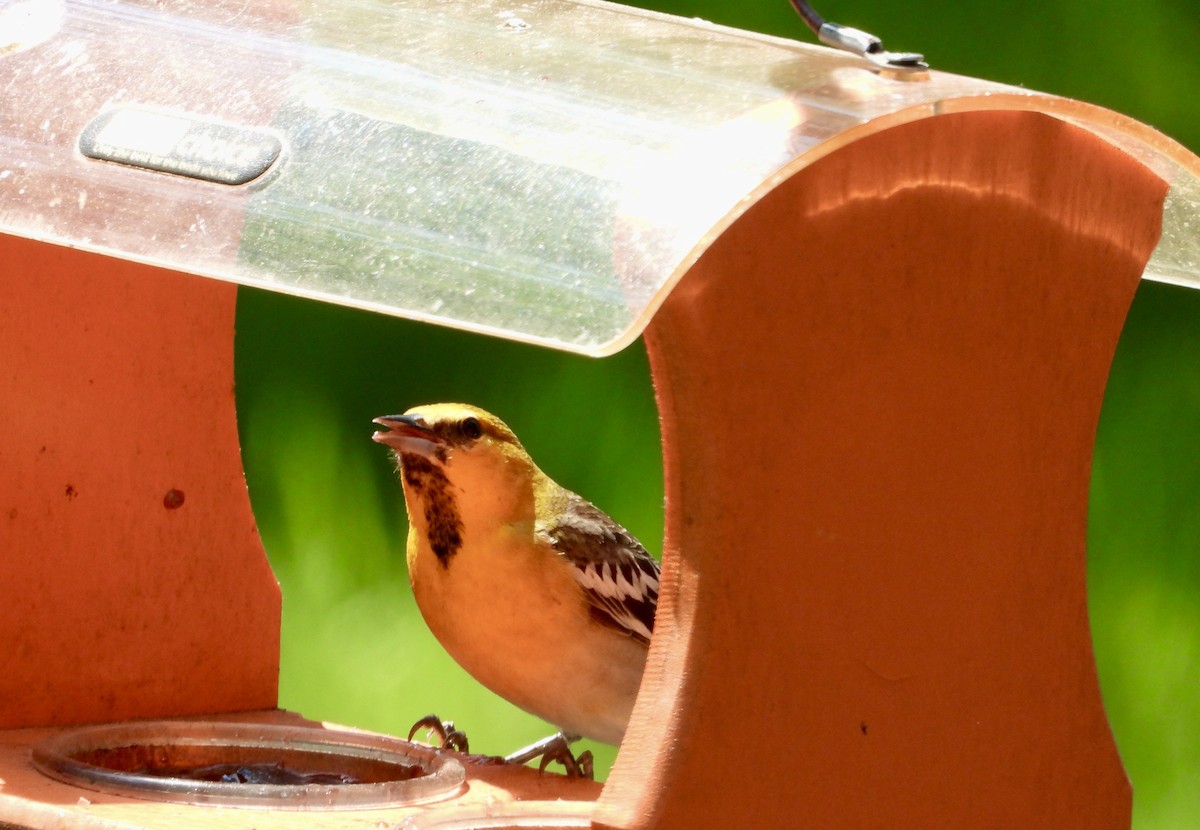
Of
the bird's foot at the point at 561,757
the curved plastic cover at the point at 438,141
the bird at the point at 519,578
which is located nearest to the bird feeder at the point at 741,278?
the curved plastic cover at the point at 438,141

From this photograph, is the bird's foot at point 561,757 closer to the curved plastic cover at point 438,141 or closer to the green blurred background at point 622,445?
the curved plastic cover at point 438,141

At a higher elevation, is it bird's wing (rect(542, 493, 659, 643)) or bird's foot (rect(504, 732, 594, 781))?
bird's wing (rect(542, 493, 659, 643))

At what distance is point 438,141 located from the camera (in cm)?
198

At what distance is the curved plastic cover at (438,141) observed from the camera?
5.86ft

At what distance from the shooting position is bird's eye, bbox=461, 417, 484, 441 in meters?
3.10

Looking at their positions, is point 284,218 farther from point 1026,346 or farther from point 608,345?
point 1026,346

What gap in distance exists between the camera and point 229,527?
3.21 metres

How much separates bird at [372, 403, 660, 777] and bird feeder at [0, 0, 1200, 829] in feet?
1.21

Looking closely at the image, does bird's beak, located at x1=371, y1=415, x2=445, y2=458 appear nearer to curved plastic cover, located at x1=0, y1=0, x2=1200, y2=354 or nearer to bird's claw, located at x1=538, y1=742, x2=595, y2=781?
bird's claw, located at x1=538, y1=742, x2=595, y2=781

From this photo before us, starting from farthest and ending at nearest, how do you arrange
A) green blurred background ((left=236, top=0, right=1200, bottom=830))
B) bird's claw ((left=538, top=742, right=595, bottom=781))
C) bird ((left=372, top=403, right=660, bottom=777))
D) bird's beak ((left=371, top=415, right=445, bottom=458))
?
green blurred background ((left=236, top=0, right=1200, bottom=830)) → bird's beak ((left=371, top=415, right=445, bottom=458)) → bird ((left=372, top=403, right=660, bottom=777)) → bird's claw ((left=538, top=742, right=595, bottom=781))

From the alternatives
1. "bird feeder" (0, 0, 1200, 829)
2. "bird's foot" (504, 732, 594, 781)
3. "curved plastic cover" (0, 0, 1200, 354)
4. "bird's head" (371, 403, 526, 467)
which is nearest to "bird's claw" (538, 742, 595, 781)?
"bird's foot" (504, 732, 594, 781)

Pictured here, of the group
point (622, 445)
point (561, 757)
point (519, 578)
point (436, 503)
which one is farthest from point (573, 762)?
point (622, 445)

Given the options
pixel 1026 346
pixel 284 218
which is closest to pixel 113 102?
pixel 284 218

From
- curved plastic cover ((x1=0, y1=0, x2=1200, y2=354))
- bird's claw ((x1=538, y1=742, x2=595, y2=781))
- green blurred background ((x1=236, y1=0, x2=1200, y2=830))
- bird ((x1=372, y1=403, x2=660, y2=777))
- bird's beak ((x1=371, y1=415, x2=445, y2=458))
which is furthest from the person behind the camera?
green blurred background ((x1=236, y1=0, x2=1200, y2=830))
